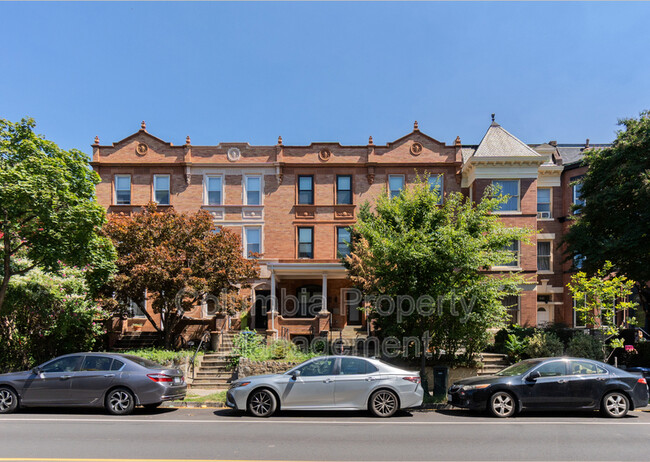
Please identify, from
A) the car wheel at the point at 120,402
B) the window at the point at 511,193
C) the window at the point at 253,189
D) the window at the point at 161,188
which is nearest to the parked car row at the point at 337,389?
the car wheel at the point at 120,402

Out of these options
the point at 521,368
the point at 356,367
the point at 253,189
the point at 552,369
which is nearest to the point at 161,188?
the point at 253,189

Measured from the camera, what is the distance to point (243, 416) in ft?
32.5

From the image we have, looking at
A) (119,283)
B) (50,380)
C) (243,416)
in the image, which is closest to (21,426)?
(50,380)

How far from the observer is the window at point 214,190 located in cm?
2380

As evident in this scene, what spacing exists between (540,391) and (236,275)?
34.5 feet

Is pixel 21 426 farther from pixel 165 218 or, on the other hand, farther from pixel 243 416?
pixel 165 218

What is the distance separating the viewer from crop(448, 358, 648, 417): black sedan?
996cm

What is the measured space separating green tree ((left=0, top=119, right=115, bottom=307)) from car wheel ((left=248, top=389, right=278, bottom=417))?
689 centimetres

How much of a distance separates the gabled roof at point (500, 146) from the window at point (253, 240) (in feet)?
38.7

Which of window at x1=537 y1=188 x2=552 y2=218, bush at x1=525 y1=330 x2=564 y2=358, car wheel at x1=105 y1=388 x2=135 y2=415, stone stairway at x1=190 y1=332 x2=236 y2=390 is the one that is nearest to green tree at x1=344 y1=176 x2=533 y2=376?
bush at x1=525 y1=330 x2=564 y2=358

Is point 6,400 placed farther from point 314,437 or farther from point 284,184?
point 284,184

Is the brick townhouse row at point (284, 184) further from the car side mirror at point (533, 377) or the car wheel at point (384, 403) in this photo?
the car side mirror at point (533, 377)

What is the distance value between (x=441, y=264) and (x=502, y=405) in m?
3.92

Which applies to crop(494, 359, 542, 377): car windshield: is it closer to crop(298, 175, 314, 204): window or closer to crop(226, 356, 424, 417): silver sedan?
crop(226, 356, 424, 417): silver sedan
